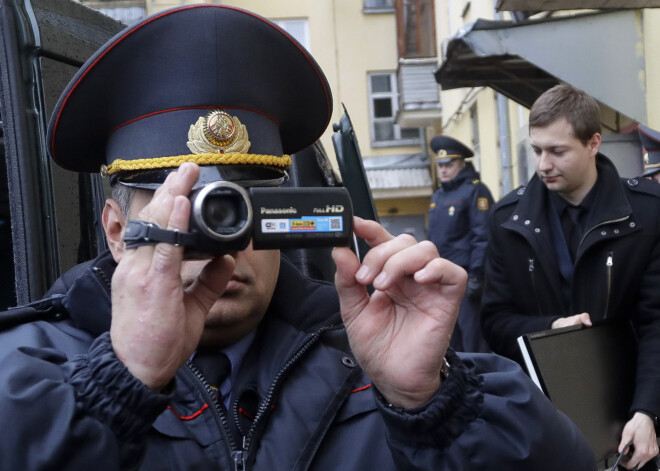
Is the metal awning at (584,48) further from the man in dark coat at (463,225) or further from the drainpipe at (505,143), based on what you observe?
the drainpipe at (505,143)

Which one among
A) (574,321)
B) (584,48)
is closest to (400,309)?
(574,321)

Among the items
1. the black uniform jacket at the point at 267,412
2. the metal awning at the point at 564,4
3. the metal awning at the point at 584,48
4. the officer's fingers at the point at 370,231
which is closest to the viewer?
the black uniform jacket at the point at 267,412

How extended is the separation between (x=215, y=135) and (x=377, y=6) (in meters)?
24.8

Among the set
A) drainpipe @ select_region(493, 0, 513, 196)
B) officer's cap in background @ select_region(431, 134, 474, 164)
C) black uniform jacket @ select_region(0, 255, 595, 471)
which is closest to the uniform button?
black uniform jacket @ select_region(0, 255, 595, 471)

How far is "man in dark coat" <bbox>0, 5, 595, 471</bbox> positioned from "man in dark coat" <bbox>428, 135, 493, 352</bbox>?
509 cm

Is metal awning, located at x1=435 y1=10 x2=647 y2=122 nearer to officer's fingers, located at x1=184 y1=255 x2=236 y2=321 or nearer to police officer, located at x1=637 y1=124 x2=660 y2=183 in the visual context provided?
police officer, located at x1=637 y1=124 x2=660 y2=183

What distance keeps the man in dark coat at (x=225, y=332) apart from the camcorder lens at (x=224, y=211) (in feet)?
0.10

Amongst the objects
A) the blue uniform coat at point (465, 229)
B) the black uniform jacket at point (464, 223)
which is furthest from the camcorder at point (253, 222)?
the black uniform jacket at point (464, 223)

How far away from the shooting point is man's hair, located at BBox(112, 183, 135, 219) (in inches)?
77.3

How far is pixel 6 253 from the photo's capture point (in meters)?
2.78

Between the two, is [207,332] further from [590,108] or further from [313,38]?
[313,38]

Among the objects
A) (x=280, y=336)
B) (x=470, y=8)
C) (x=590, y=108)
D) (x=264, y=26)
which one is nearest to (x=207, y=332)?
(x=280, y=336)

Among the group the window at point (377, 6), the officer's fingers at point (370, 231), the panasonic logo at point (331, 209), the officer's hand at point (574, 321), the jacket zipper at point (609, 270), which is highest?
the window at point (377, 6)

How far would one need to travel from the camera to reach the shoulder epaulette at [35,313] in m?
1.84
